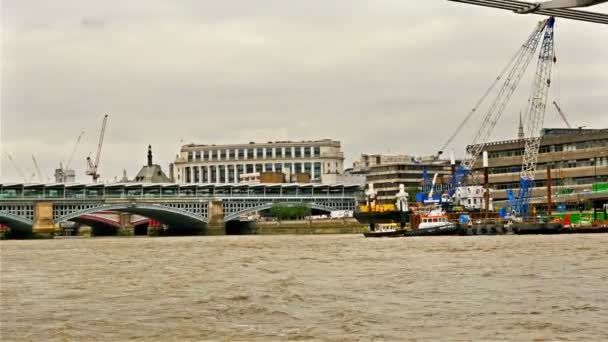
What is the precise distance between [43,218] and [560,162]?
66.3 meters

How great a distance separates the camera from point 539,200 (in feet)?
457

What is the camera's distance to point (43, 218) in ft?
440

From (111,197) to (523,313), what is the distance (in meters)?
114

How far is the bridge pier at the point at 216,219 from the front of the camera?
147m

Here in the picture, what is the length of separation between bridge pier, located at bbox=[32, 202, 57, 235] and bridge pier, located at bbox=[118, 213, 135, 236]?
3565 cm

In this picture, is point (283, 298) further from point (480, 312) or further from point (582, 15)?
point (582, 15)

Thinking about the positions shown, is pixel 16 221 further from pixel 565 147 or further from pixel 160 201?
pixel 565 147

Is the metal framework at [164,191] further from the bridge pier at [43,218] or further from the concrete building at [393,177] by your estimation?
the concrete building at [393,177]

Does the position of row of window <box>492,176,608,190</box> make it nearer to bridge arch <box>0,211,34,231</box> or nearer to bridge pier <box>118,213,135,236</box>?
bridge pier <box>118,213,135,236</box>

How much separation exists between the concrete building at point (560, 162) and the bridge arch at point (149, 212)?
135 feet

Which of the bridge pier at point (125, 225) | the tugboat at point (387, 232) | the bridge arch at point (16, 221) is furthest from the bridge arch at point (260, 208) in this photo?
the tugboat at point (387, 232)

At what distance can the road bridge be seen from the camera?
135000 mm

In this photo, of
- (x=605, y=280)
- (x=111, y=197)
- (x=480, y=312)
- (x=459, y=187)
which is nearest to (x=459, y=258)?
(x=605, y=280)

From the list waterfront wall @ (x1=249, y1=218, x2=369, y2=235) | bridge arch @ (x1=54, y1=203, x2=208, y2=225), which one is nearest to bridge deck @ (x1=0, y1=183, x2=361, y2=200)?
bridge arch @ (x1=54, y1=203, x2=208, y2=225)
